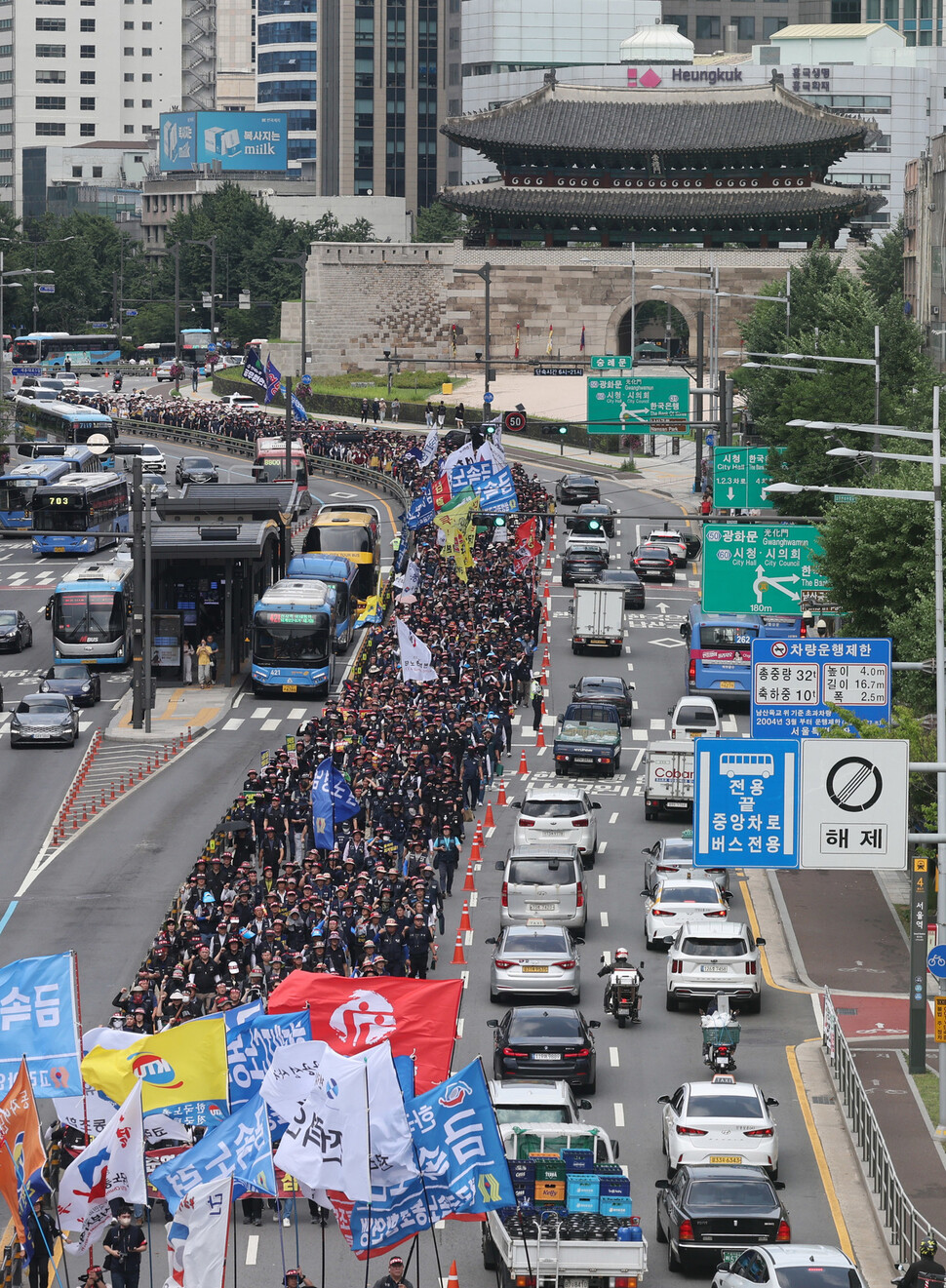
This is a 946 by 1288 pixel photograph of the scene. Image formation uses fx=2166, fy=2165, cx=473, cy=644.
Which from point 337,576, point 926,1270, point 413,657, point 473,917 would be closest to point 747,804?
point 926,1270

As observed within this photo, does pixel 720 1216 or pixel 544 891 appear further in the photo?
pixel 544 891

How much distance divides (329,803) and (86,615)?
2476 centimetres

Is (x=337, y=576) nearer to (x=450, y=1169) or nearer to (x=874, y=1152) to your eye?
(x=874, y=1152)

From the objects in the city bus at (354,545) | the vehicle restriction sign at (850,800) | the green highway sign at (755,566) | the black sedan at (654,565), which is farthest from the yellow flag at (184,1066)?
the black sedan at (654,565)

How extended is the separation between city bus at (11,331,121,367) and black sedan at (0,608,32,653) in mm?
98615

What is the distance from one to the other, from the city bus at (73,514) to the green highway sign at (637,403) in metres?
21.8

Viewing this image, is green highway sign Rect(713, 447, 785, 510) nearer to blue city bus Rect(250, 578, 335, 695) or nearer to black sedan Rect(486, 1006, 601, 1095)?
blue city bus Rect(250, 578, 335, 695)

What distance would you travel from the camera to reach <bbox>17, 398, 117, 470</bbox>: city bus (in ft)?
342

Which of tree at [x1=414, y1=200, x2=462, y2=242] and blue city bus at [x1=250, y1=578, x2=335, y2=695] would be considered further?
tree at [x1=414, y1=200, x2=462, y2=242]

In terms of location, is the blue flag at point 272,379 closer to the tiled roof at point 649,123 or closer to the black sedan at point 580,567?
the black sedan at point 580,567

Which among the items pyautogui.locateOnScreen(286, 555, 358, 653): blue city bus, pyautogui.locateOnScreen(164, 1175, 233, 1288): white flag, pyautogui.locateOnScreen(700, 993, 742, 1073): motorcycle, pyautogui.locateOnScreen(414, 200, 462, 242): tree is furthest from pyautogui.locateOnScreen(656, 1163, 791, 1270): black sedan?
pyautogui.locateOnScreen(414, 200, 462, 242): tree

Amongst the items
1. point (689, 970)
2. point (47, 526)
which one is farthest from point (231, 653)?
point (689, 970)

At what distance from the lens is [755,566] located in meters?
37.4

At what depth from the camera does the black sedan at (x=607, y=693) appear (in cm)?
5278
